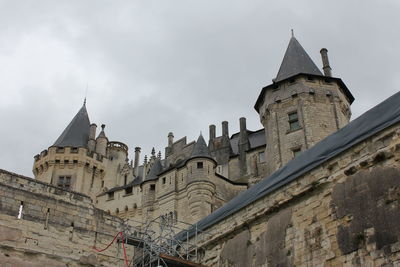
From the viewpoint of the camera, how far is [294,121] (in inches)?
949

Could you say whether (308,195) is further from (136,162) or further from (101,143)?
(136,162)

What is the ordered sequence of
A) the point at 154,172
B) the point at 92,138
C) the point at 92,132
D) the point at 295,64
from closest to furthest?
1. the point at 295,64
2. the point at 154,172
3. the point at 92,138
4. the point at 92,132

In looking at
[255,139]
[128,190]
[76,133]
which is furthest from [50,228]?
[76,133]

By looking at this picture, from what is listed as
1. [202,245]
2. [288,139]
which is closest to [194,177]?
[288,139]

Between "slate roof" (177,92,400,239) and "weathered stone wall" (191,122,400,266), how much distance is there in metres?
0.11

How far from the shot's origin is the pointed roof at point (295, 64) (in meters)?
25.5

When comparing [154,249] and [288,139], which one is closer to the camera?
[154,249]

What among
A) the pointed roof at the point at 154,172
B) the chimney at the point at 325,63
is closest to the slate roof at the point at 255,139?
the pointed roof at the point at 154,172

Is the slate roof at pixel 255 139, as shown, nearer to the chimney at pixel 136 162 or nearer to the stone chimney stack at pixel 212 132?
the stone chimney stack at pixel 212 132

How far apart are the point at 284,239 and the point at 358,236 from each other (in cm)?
194

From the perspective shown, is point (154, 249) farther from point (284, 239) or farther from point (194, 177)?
point (194, 177)

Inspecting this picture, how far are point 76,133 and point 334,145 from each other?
28.6 meters

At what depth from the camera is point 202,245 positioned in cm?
1234

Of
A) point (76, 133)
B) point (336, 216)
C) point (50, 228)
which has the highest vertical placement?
point (76, 133)
